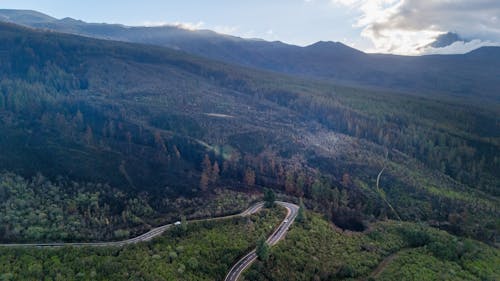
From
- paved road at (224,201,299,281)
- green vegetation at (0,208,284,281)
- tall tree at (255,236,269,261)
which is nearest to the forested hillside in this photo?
paved road at (224,201,299,281)

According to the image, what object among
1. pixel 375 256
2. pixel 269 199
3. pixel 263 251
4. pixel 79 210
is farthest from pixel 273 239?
pixel 79 210

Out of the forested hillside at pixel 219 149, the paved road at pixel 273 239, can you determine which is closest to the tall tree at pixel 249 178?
the forested hillside at pixel 219 149

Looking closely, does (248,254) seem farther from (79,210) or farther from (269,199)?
(79,210)

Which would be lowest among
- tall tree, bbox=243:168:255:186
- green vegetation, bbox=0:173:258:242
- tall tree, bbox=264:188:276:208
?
green vegetation, bbox=0:173:258:242

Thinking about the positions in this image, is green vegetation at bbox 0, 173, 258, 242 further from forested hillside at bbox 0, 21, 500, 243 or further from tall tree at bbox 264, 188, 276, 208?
tall tree at bbox 264, 188, 276, 208

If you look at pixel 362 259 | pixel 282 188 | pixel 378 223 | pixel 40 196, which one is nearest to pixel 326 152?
pixel 282 188

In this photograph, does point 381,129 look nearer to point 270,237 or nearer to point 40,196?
point 270,237

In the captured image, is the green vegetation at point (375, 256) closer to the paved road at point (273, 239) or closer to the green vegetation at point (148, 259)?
the paved road at point (273, 239)
